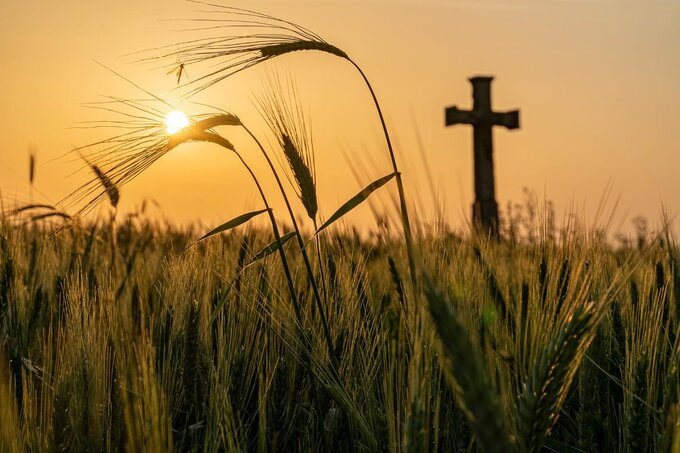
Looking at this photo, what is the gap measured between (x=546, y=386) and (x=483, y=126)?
777cm

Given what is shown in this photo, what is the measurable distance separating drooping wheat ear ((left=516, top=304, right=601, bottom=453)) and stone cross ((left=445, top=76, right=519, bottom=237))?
23.4ft

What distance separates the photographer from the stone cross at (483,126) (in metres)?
8.27

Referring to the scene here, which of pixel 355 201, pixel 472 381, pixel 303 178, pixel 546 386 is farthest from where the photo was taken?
pixel 303 178

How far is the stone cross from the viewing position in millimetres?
8273

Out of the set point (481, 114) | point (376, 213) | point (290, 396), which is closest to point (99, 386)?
point (290, 396)

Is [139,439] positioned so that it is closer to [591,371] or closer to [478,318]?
[478,318]

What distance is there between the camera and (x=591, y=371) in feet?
6.29

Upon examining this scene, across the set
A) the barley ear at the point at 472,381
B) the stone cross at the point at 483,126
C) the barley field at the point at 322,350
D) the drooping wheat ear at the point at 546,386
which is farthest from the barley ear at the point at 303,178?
the stone cross at the point at 483,126

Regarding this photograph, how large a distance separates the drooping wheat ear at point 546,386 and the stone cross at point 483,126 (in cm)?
714

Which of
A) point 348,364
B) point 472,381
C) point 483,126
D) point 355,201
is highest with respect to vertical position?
point 483,126

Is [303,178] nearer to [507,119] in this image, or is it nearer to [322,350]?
[322,350]

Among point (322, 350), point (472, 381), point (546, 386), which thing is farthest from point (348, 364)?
point (472, 381)

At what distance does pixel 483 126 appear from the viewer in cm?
857

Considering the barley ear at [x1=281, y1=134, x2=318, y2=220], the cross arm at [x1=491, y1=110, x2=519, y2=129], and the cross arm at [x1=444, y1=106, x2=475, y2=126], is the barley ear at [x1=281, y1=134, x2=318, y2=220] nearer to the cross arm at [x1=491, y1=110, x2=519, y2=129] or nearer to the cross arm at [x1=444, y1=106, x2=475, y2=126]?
the cross arm at [x1=444, y1=106, x2=475, y2=126]
